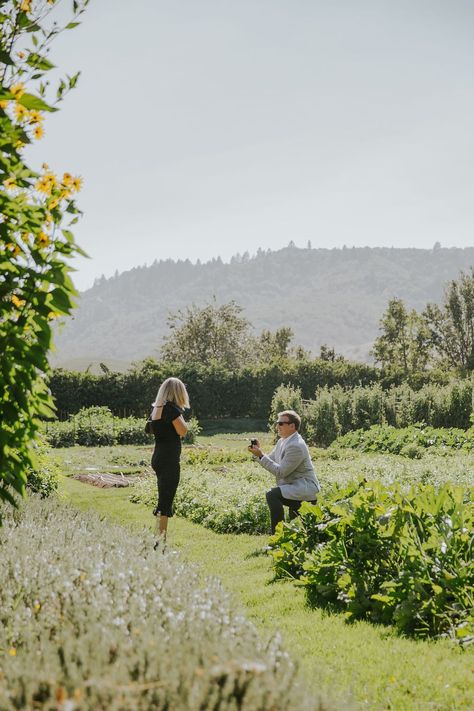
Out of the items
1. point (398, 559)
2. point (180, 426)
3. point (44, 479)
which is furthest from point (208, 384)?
point (398, 559)

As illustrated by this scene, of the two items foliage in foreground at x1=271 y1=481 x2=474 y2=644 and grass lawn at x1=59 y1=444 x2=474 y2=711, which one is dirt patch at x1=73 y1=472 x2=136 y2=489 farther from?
foliage in foreground at x1=271 y1=481 x2=474 y2=644

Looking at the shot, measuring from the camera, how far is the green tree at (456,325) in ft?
136

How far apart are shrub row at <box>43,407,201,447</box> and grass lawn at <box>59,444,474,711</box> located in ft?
46.7

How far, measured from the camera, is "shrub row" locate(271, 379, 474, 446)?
63.1 feet

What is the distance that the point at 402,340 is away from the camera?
4497cm

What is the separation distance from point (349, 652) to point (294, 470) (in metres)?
3.22

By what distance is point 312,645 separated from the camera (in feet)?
13.7

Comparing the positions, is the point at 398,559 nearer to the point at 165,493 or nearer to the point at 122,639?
the point at 122,639

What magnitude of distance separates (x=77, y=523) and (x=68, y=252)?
345 centimetres

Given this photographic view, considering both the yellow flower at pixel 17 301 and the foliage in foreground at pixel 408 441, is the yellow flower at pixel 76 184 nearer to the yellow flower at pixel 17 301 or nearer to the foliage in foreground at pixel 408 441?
the yellow flower at pixel 17 301

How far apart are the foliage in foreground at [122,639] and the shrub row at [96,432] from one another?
1643 centimetres

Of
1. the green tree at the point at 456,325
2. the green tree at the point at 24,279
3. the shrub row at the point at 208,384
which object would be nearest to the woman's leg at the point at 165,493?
the green tree at the point at 24,279

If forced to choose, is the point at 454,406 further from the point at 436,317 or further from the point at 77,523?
the point at 436,317

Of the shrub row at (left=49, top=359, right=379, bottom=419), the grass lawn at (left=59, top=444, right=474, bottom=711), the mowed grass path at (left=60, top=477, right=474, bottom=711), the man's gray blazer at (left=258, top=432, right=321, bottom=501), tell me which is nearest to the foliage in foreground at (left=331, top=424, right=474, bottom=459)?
the man's gray blazer at (left=258, top=432, right=321, bottom=501)
